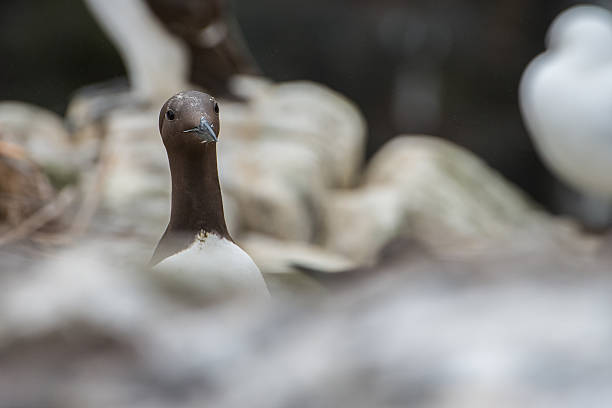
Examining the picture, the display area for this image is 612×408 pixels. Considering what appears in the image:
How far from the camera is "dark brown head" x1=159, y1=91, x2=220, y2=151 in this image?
1.79m

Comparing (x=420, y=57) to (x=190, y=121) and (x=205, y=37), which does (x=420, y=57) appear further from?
(x=190, y=121)

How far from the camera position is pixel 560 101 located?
12.9 ft

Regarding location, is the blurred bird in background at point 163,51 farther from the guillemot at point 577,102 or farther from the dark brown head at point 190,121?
the dark brown head at point 190,121

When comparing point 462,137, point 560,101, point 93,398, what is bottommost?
point 93,398

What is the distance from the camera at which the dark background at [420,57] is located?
7.14 metres

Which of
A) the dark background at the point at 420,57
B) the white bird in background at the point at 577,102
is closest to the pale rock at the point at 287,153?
the white bird in background at the point at 577,102

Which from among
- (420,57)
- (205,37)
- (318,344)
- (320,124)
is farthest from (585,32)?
(318,344)

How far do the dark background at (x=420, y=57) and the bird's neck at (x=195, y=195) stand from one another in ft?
17.1

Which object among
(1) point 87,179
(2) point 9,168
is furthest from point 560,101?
(2) point 9,168

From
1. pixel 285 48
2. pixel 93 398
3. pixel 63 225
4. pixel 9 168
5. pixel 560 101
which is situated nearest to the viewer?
pixel 93 398

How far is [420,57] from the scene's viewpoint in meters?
7.24

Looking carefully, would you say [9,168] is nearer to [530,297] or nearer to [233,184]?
[233,184]

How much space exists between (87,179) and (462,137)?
437cm

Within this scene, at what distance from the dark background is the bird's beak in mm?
5287
